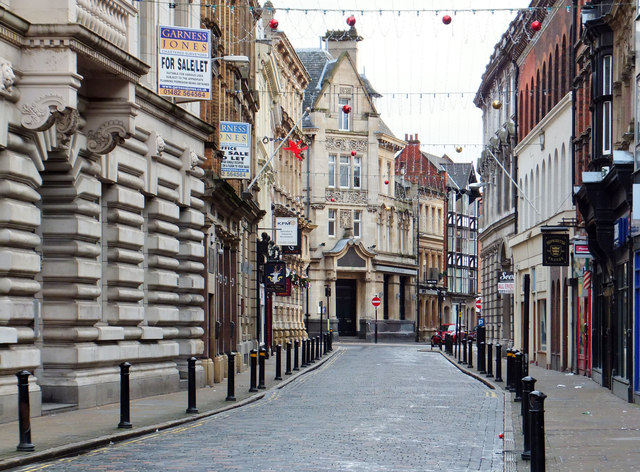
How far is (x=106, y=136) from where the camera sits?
20.8 metres

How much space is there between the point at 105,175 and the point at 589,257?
14.6 m

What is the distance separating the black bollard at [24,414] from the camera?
13898 mm

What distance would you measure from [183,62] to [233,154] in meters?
8.87

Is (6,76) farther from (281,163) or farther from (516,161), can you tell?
(281,163)

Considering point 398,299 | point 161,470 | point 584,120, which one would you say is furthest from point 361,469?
point 398,299

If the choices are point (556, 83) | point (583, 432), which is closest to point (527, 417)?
point (583, 432)

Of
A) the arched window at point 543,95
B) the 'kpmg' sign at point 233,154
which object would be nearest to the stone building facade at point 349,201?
the arched window at point 543,95

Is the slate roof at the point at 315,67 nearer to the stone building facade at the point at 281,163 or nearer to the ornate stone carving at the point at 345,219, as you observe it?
the ornate stone carving at the point at 345,219

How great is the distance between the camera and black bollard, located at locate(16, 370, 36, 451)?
1390 centimetres

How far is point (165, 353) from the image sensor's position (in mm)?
25688

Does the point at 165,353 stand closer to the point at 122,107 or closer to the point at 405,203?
the point at 122,107

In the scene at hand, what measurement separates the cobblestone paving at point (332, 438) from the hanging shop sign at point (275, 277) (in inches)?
720

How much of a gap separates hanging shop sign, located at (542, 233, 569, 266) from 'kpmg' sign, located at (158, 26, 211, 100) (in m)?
13.4

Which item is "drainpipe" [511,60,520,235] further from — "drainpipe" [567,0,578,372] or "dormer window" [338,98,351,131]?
"dormer window" [338,98,351,131]
